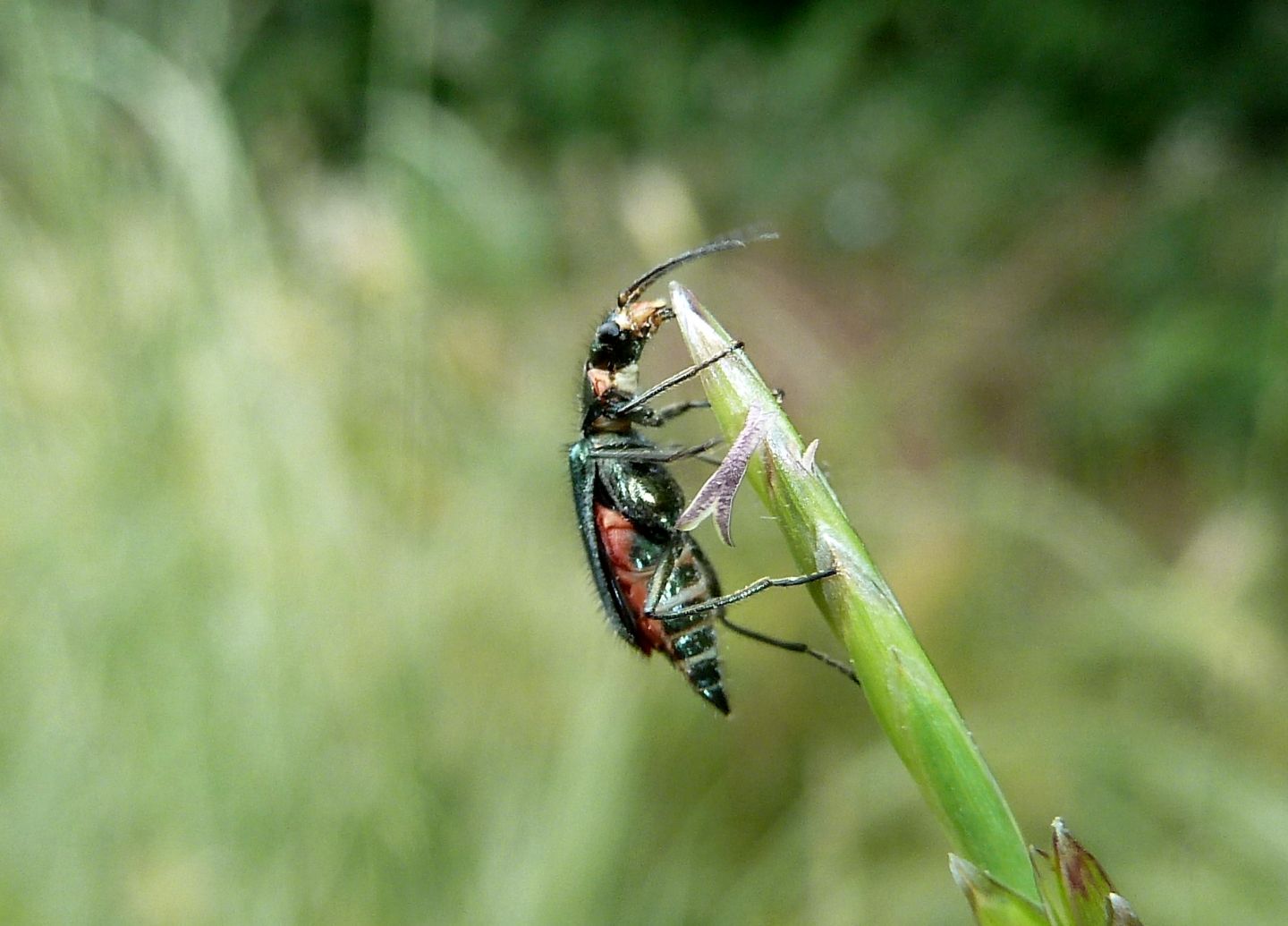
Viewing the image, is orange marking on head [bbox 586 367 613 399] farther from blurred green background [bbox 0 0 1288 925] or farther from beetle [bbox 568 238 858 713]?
blurred green background [bbox 0 0 1288 925]

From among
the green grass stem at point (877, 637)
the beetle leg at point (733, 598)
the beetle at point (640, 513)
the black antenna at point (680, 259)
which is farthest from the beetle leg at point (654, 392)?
the green grass stem at point (877, 637)

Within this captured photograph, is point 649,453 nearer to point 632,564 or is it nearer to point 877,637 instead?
point 632,564

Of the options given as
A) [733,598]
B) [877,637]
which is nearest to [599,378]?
[733,598]

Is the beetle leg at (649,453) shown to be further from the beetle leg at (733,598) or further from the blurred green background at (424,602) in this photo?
the blurred green background at (424,602)

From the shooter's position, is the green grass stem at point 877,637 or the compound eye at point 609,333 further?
the compound eye at point 609,333

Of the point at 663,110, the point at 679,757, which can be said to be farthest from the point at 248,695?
the point at 663,110

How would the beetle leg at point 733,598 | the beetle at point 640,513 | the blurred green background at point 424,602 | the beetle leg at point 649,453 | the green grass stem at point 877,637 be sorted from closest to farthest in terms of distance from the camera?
the green grass stem at point 877,637
the beetle leg at point 733,598
the beetle at point 640,513
the beetle leg at point 649,453
the blurred green background at point 424,602

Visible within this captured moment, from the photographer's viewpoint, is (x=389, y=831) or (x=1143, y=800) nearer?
(x=389, y=831)

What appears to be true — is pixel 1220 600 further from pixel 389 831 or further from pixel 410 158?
pixel 410 158

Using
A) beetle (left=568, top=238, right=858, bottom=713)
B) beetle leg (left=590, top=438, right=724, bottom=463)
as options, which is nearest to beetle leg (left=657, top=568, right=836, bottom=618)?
beetle (left=568, top=238, right=858, bottom=713)
